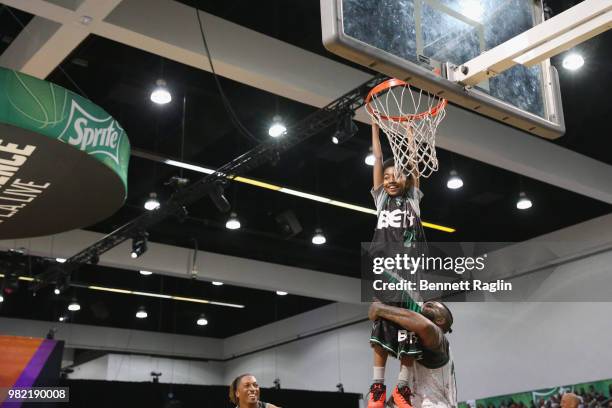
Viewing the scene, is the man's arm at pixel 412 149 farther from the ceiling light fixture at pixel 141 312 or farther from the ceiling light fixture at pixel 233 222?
the ceiling light fixture at pixel 141 312

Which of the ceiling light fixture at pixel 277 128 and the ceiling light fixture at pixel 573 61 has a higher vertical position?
the ceiling light fixture at pixel 573 61

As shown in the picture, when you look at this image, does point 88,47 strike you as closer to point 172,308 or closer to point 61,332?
point 172,308

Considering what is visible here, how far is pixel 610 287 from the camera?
34.7 feet

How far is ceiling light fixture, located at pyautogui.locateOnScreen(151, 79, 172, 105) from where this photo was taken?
24.4 feet

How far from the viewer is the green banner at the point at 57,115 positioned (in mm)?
4672

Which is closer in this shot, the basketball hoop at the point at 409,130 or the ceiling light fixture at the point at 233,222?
the basketball hoop at the point at 409,130

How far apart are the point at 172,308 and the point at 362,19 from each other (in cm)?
1380

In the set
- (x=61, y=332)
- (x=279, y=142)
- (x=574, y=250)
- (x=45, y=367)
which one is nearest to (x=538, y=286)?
(x=574, y=250)

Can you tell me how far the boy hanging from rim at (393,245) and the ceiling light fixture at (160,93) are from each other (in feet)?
11.5

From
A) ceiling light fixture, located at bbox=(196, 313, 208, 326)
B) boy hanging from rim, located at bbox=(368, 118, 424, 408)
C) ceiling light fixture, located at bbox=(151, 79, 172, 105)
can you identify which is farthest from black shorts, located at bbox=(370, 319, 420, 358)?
ceiling light fixture, located at bbox=(196, 313, 208, 326)

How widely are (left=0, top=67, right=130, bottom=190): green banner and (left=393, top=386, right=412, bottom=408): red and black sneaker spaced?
108 inches

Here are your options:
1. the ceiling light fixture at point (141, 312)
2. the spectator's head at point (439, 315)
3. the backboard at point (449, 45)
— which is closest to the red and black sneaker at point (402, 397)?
the spectator's head at point (439, 315)

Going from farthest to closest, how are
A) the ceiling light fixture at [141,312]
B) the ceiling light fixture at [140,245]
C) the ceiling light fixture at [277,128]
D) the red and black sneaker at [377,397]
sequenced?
the ceiling light fixture at [141,312]
the ceiling light fixture at [140,245]
the ceiling light fixture at [277,128]
the red and black sneaker at [377,397]

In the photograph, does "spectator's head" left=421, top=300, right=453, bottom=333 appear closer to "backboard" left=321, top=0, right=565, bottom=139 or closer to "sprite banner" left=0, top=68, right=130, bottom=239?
"backboard" left=321, top=0, right=565, bottom=139
